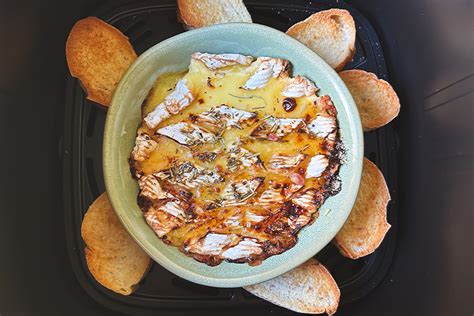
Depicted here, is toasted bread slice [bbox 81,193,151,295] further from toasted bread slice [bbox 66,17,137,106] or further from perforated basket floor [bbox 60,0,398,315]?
toasted bread slice [bbox 66,17,137,106]

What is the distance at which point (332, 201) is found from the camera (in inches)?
64.7

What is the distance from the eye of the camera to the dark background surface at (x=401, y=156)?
170 cm

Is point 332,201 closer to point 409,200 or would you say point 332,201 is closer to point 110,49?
point 409,200

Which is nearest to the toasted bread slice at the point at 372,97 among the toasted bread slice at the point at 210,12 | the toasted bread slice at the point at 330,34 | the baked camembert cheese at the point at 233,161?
the toasted bread slice at the point at 330,34

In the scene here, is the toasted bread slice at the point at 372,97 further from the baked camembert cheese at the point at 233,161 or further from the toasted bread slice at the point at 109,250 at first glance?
the toasted bread slice at the point at 109,250

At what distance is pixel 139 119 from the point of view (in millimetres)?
1661

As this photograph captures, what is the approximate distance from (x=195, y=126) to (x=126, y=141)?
19cm

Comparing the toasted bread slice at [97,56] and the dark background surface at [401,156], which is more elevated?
the toasted bread slice at [97,56]

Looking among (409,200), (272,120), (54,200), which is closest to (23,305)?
(54,200)

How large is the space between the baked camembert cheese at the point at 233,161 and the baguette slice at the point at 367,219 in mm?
154

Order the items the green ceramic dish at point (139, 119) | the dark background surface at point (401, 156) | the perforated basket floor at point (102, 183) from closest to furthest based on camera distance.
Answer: the green ceramic dish at point (139, 119) < the dark background surface at point (401, 156) < the perforated basket floor at point (102, 183)

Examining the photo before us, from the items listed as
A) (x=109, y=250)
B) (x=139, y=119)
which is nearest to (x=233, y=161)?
(x=139, y=119)

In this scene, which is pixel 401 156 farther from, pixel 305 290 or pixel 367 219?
pixel 305 290

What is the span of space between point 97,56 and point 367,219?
2.87ft
